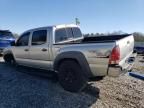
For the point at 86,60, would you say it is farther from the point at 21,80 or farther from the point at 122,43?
the point at 21,80

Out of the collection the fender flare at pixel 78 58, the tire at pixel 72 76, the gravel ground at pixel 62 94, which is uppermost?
the fender flare at pixel 78 58

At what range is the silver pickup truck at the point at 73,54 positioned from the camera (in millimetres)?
4636

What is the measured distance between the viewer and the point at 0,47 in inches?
494

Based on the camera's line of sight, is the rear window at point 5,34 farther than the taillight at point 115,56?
Yes

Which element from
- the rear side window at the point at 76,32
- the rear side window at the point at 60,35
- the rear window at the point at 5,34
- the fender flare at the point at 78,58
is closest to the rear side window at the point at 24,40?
the rear side window at the point at 60,35

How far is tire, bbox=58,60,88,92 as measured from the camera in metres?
5.21

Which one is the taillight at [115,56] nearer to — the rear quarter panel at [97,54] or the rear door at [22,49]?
the rear quarter panel at [97,54]

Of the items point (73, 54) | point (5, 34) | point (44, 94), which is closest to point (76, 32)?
point (73, 54)

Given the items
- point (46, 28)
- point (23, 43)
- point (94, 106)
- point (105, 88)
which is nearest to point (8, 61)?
point (23, 43)

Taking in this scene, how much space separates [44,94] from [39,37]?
2.05m

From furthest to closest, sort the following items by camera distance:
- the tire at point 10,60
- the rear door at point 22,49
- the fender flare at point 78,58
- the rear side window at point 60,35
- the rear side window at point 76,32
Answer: the tire at point 10,60 → the rear door at point 22,49 → the rear side window at point 76,32 → the rear side window at point 60,35 → the fender flare at point 78,58

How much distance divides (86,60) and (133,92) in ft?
6.08

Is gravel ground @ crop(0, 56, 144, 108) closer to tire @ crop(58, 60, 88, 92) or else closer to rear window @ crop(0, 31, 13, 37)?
tire @ crop(58, 60, 88, 92)

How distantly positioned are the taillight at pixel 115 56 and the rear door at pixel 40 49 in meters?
2.25
